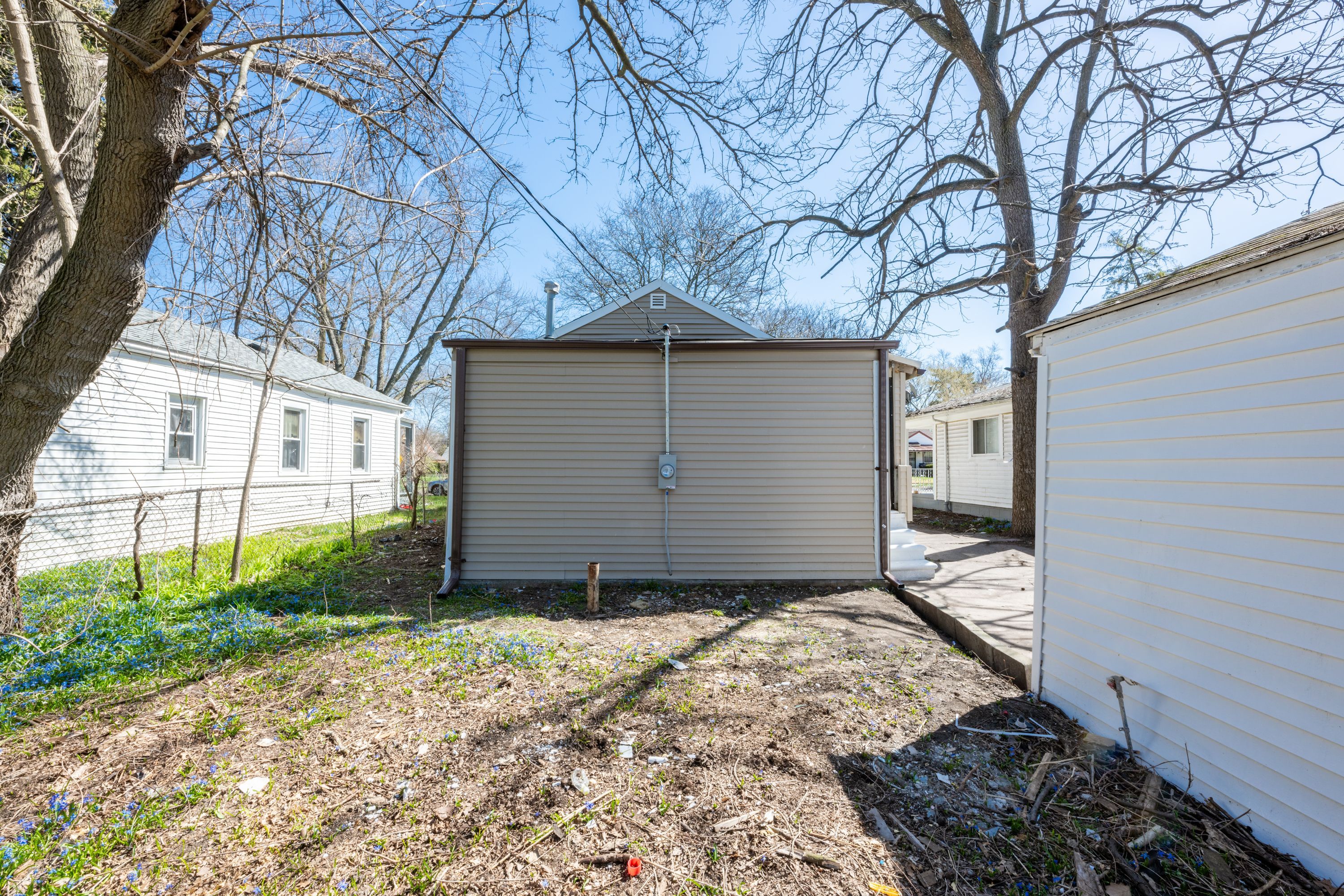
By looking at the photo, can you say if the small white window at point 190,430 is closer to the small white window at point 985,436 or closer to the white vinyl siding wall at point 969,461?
the white vinyl siding wall at point 969,461

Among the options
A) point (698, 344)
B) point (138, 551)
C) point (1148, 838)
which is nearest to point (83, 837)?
point (138, 551)

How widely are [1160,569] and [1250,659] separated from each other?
534mm

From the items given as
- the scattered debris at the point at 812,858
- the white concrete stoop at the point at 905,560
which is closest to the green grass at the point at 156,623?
the scattered debris at the point at 812,858

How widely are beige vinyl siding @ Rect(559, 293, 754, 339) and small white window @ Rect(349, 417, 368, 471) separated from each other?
24.7ft

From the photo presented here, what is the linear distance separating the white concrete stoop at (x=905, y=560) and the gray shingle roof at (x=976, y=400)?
637 cm

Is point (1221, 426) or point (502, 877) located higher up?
point (1221, 426)

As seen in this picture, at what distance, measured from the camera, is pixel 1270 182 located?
337 centimetres

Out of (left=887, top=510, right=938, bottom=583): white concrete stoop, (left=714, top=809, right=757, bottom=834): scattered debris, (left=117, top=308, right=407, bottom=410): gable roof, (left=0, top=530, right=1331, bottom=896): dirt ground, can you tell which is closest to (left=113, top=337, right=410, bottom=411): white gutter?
(left=117, top=308, right=407, bottom=410): gable roof

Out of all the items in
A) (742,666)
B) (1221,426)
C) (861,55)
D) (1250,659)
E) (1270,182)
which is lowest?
(742,666)

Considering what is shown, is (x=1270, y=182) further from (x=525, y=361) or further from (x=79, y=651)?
(x=79, y=651)

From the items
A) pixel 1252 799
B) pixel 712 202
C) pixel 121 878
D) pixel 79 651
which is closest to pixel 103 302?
pixel 79 651

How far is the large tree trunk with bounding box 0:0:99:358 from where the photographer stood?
382 cm

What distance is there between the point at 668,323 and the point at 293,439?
8192 mm

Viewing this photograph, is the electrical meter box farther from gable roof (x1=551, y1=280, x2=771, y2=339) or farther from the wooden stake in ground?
the wooden stake in ground
